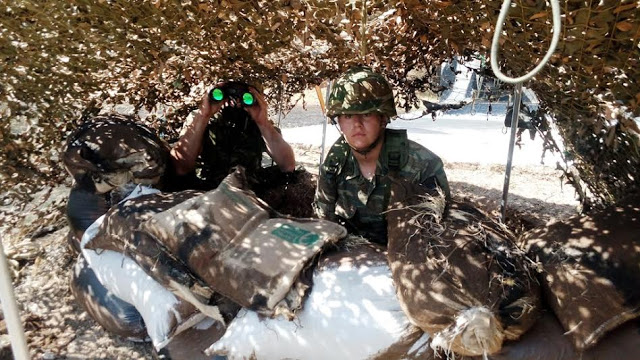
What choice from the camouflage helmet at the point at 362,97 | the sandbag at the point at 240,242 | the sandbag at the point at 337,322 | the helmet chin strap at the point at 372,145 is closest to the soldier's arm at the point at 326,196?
the helmet chin strap at the point at 372,145

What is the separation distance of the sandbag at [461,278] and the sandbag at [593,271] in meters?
0.09

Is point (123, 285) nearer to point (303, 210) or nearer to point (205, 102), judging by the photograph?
point (205, 102)

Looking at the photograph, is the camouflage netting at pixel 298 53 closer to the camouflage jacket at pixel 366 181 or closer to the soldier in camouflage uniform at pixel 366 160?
the soldier in camouflage uniform at pixel 366 160

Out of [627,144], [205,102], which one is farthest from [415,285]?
[205,102]

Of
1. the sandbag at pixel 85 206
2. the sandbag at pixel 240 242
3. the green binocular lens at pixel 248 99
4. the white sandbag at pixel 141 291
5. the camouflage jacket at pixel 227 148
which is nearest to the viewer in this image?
the sandbag at pixel 240 242

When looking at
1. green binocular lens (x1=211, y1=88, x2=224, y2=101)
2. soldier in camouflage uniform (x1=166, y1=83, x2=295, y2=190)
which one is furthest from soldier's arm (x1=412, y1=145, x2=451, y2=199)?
green binocular lens (x1=211, y1=88, x2=224, y2=101)

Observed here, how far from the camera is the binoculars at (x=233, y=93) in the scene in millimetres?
3332

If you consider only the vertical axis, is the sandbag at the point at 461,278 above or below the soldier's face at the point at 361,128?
below

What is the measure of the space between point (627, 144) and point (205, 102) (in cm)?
263

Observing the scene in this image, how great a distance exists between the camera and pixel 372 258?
2.11 m

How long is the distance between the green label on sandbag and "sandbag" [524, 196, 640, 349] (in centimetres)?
94

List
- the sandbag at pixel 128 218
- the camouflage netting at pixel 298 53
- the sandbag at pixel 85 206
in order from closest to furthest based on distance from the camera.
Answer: the camouflage netting at pixel 298 53
the sandbag at pixel 128 218
the sandbag at pixel 85 206

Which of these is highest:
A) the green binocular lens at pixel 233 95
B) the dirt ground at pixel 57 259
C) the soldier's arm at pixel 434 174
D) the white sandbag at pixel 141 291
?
the green binocular lens at pixel 233 95

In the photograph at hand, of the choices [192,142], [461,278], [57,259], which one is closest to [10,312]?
[461,278]
